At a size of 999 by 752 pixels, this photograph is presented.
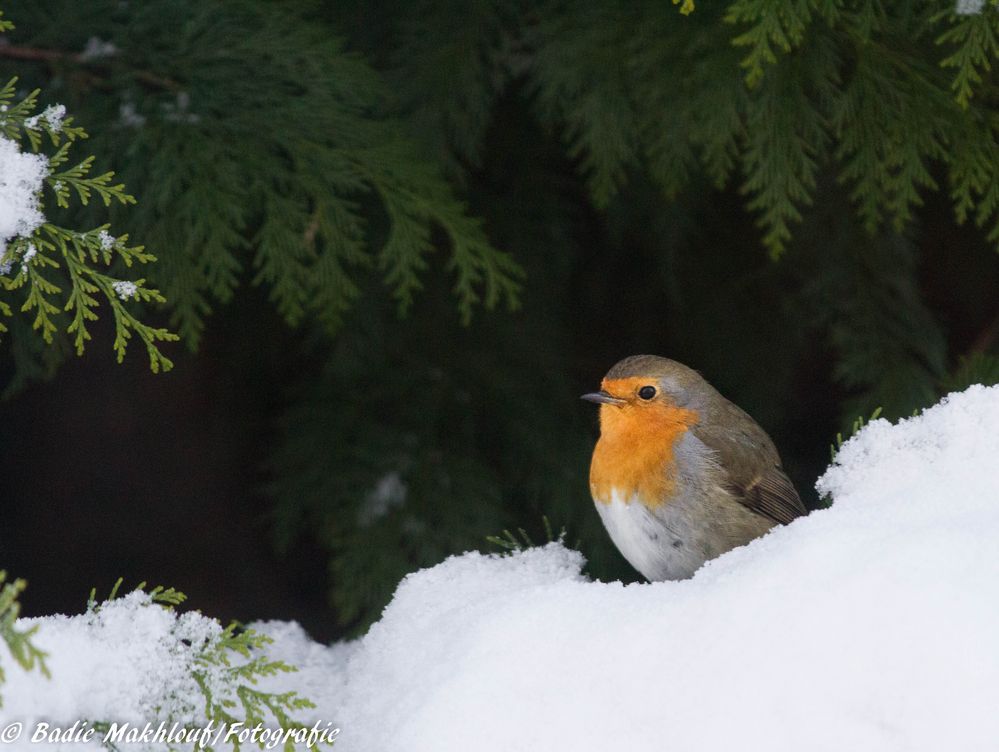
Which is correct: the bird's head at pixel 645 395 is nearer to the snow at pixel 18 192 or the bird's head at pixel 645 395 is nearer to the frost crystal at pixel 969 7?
the frost crystal at pixel 969 7

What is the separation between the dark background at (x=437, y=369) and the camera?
2812 millimetres

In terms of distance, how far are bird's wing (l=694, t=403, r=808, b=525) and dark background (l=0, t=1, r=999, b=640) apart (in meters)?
0.24

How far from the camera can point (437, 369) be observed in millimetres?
3225

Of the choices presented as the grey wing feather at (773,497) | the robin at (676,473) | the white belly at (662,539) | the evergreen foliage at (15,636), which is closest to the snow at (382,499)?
the robin at (676,473)

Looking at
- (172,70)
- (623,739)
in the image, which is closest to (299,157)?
(172,70)

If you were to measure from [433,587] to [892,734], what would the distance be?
0.84m

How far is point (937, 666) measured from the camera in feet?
3.98

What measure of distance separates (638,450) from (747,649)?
1.16 meters

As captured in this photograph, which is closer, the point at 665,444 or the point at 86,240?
the point at 86,240

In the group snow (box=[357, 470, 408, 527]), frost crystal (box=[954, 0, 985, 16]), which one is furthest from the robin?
frost crystal (box=[954, 0, 985, 16])

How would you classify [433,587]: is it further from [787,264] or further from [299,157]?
[787,264]

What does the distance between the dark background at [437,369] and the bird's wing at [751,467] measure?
0.24 m

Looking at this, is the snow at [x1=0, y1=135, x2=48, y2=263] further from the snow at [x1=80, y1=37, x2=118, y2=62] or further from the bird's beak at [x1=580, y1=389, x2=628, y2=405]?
the bird's beak at [x1=580, y1=389, x2=628, y2=405]

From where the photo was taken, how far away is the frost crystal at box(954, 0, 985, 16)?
2016mm
